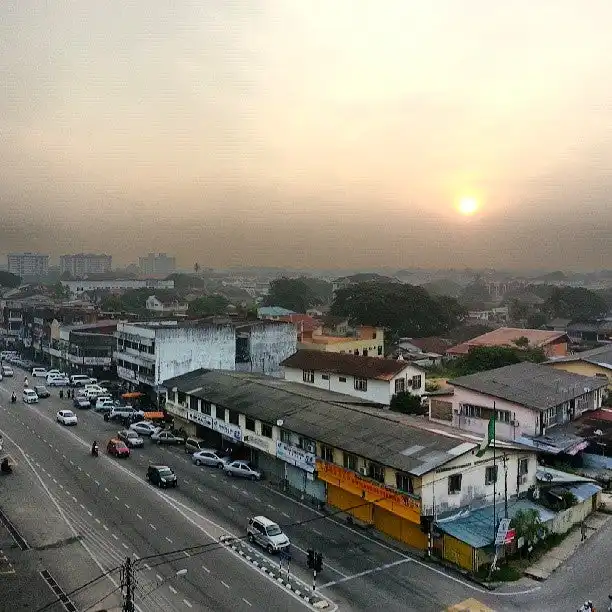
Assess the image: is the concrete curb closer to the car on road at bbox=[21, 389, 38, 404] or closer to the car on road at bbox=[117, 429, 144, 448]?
the car on road at bbox=[117, 429, 144, 448]

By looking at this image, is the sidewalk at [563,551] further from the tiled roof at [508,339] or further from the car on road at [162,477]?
the tiled roof at [508,339]

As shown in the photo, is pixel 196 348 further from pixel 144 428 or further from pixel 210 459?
pixel 210 459

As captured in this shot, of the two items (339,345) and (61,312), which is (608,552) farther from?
(61,312)

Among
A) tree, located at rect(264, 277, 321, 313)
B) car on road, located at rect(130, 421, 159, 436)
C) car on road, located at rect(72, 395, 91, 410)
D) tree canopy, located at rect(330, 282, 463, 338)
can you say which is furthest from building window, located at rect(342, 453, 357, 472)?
tree, located at rect(264, 277, 321, 313)

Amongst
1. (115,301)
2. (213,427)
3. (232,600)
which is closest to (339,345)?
(213,427)

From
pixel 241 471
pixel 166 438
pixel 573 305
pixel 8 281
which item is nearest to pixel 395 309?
pixel 573 305

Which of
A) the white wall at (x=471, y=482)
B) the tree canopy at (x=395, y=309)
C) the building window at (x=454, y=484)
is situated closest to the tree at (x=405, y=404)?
the white wall at (x=471, y=482)
